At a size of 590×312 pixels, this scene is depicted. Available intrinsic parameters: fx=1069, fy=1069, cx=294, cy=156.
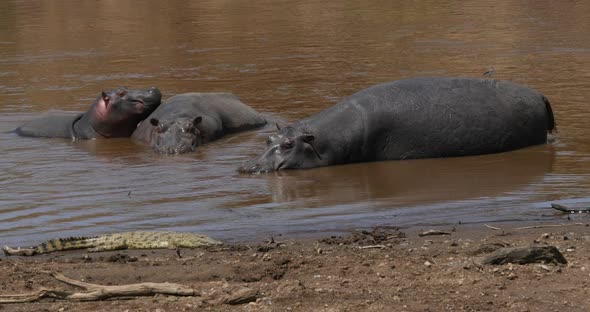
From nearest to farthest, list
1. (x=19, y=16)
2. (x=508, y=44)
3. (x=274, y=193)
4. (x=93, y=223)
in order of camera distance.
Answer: (x=93, y=223) → (x=274, y=193) → (x=508, y=44) → (x=19, y=16)

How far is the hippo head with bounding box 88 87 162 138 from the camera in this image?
13.4 metres

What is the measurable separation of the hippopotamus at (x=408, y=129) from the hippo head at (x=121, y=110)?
3.41 meters

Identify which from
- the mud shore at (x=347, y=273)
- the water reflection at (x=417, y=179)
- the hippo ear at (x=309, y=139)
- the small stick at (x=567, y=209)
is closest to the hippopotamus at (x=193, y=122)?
the hippo ear at (x=309, y=139)

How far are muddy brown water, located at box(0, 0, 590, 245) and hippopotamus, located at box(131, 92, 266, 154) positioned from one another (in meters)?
0.23

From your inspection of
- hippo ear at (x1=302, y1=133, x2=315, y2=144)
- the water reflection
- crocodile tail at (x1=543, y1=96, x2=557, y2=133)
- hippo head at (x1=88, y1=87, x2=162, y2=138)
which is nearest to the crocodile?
the water reflection

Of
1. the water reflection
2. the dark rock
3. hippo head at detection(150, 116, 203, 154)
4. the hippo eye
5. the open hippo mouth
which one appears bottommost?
the open hippo mouth

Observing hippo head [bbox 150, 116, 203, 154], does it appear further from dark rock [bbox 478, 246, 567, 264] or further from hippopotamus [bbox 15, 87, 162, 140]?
dark rock [bbox 478, 246, 567, 264]

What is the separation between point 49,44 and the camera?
23.3m

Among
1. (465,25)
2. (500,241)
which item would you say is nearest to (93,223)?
(500,241)

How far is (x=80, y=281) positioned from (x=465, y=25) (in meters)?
17.4

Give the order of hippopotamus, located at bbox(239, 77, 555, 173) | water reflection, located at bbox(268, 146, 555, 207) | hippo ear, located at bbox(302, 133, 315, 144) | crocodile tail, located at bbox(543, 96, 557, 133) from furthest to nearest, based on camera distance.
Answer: crocodile tail, located at bbox(543, 96, 557, 133)
hippopotamus, located at bbox(239, 77, 555, 173)
hippo ear, located at bbox(302, 133, 315, 144)
water reflection, located at bbox(268, 146, 555, 207)

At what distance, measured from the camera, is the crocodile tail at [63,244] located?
24.2 ft

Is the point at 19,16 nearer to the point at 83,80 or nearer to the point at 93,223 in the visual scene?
the point at 83,80

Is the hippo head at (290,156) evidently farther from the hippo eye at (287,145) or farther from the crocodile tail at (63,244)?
the crocodile tail at (63,244)
